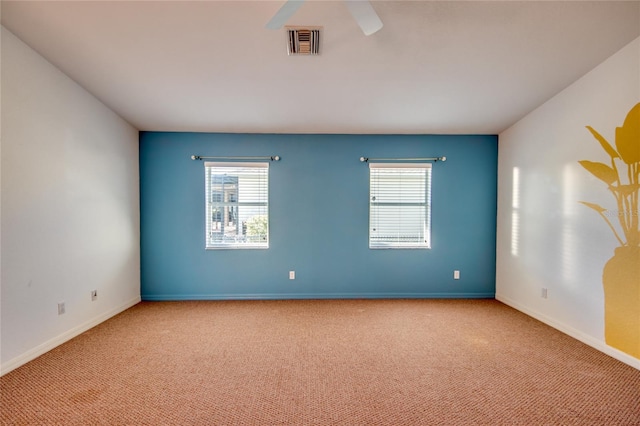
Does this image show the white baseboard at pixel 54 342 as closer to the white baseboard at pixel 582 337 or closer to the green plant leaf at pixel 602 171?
the white baseboard at pixel 582 337

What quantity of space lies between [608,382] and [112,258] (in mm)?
4859

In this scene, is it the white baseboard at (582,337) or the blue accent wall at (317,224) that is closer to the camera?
the white baseboard at (582,337)

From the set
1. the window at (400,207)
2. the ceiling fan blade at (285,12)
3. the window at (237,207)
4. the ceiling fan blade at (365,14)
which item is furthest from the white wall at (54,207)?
the window at (400,207)

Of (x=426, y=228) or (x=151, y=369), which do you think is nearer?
(x=151, y=369)

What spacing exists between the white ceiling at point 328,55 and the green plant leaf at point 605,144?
0.57 m

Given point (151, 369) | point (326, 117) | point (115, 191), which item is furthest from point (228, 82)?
point (151, 369)

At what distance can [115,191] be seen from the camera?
331cm

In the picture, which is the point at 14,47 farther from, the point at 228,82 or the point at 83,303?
the point at 83,303

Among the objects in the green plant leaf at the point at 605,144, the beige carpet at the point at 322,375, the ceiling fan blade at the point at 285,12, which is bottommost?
the beige carpet at the point at 322,375

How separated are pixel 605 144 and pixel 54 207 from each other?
5123 mm

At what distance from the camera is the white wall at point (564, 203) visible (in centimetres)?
245

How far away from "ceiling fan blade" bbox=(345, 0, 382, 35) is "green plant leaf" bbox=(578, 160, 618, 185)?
249cm

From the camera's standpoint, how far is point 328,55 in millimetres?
2363

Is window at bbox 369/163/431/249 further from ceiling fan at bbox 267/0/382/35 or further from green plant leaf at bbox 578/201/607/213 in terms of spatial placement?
ceiling fan at bbox 267/0/382/35
